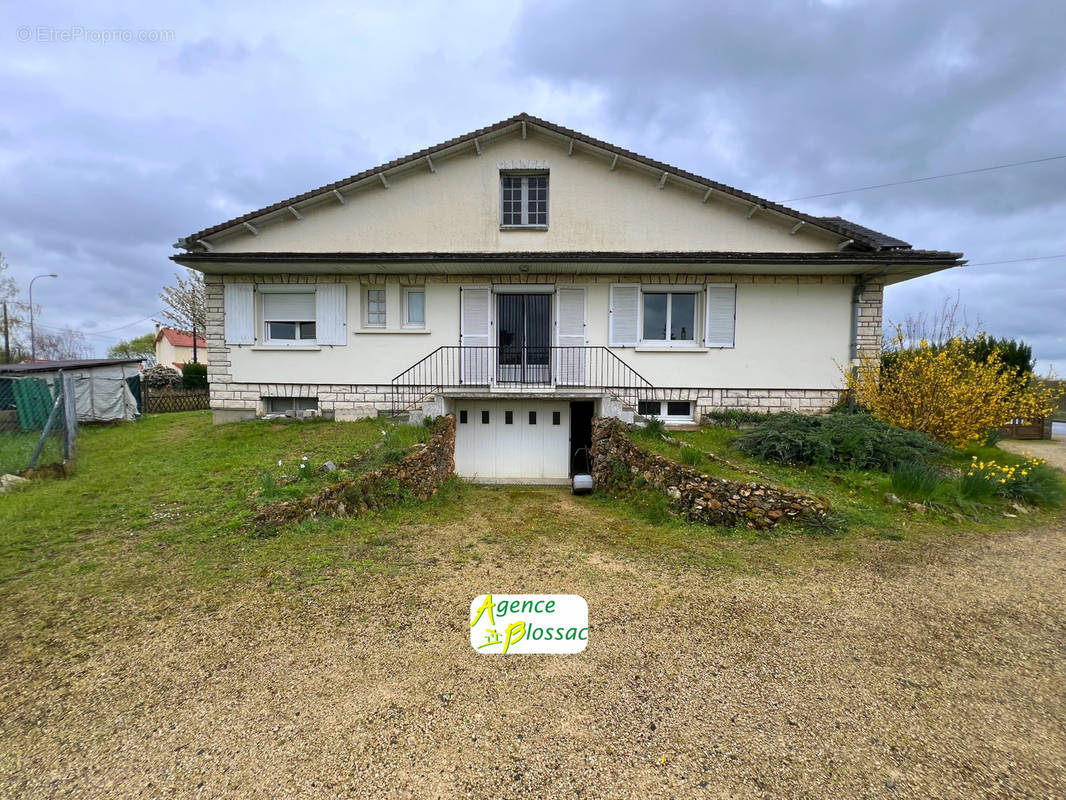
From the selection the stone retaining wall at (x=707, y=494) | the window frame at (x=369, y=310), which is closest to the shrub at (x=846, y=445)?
the stone retaining wall at (x=707, y=494)

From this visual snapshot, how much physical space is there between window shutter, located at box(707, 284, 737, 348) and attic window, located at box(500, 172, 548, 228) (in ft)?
14.5

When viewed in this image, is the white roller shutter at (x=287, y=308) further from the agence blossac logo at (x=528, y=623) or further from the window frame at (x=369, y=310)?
the agence blossac logo at (x=528, y=623)

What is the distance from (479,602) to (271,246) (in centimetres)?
1027

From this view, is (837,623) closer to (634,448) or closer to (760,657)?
(760,657)

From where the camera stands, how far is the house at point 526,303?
9.95 metres

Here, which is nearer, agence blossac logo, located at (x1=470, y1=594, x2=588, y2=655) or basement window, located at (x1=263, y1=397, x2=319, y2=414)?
agence blossac logo, located at (x1=470, y1=594, x2=588, y2=655)

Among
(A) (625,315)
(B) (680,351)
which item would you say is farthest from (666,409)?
(A) (625,315)

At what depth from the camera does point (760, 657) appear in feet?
10.4

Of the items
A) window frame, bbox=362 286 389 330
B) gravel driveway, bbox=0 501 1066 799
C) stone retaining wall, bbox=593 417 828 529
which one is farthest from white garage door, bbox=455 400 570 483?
gravel driveway, bbox=0 501 1066 799

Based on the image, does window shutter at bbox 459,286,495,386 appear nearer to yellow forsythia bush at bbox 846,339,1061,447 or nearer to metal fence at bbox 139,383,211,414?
yellow forsythia bush at bbox 846,339,1061,447

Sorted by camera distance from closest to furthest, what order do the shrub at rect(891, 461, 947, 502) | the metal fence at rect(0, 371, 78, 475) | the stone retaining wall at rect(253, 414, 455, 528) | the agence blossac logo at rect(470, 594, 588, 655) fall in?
the agence blossac logo at rect(470, 594, 588, 655), the stone retaining wall at rect(253, 414, 455, 528), the shrub at rect(891, 461, 947, 502), the metal fence at rect(0, 371, 78, 475)

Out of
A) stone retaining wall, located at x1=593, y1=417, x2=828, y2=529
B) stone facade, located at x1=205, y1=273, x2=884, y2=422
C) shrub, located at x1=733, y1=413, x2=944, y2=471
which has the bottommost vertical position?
stone retaining wall, located at x1=593, y1=417, x2=828, y2=529

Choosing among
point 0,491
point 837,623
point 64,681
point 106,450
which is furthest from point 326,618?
point 106,450

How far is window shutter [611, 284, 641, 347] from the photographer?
10.1 meters
